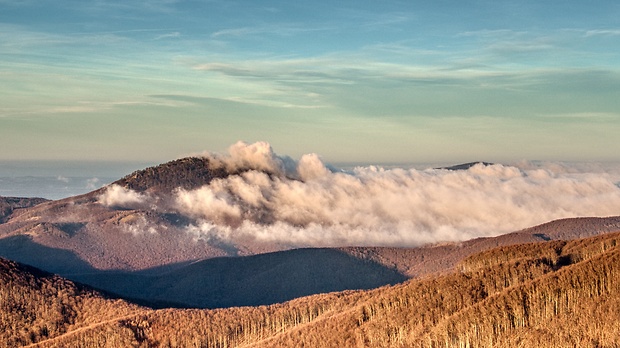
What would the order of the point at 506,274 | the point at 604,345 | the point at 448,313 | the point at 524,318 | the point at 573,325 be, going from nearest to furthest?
the point at 604,345 → the point at 573,325 → the point at 524,318 → the point at 448,313 → the point at 506,274

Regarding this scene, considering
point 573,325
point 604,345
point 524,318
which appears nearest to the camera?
point 604,345

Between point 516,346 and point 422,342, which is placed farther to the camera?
point 422,342

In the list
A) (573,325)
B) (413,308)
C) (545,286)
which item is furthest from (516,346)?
(413,308)

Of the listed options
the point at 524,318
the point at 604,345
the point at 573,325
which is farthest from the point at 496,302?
the point at 604,345

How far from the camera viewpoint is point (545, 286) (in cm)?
17488

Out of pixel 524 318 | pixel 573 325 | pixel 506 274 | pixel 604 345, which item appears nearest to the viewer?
pixel 604 345

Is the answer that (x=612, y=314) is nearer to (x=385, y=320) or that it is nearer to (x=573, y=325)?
(x=573, y=325)

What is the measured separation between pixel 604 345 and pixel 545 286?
2974cm

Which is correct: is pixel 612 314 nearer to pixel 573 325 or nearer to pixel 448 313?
pixel 573 325

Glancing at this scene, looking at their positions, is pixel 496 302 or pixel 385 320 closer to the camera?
pixel 496 302

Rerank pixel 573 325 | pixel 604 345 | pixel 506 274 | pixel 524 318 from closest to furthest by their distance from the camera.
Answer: pixel 604 345 → pixel 573 325 → pixel 524 318 → pixel 506 274

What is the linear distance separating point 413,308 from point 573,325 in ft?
138

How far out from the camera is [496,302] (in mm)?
175625

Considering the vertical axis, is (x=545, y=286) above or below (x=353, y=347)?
above
